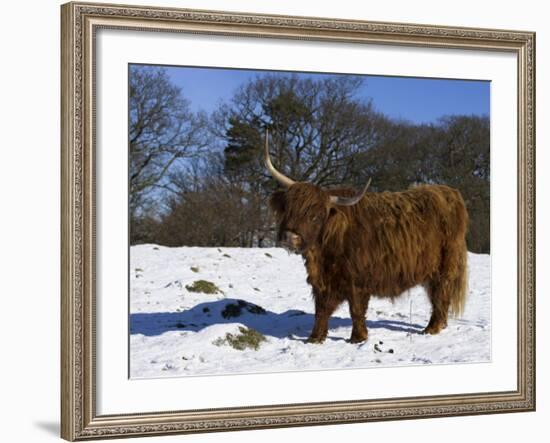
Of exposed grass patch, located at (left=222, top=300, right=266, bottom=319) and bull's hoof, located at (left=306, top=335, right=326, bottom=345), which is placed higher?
exposed grass patch, located at (left=222, top=300, right=266, bottom=319)

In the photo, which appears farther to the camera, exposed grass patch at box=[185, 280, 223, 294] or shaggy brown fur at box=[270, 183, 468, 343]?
shaggy brown fur at box=[270, 183, 468, 343]

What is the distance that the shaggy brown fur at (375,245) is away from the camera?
7586 mm

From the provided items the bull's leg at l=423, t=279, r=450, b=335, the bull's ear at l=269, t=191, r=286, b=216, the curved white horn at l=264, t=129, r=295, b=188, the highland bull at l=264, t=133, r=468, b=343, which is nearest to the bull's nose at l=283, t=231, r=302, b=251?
the highland bull at l=264, t=133, r=468, b=343

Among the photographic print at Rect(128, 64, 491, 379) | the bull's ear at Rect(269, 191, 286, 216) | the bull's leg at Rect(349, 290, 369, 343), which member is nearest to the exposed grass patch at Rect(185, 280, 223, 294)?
the photographic print at Rect(128, 64, 491, 379)

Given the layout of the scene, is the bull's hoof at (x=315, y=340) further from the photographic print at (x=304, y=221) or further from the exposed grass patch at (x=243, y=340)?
the exposed grass patch at (x=243, y=340)

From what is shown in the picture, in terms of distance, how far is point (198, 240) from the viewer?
285 inches

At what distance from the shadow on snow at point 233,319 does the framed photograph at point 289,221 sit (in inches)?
0.5

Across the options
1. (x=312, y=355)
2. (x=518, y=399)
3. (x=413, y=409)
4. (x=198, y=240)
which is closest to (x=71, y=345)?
(x=198, y=240)

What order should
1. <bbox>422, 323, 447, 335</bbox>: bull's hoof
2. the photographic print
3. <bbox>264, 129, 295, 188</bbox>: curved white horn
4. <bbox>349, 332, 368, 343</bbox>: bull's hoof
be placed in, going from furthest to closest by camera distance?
<bbox>422, 323, 447, 335</bbox>: bull's hoof < <bbox>349, 332, 368, 343</bbox>: bull's hoof < <bbox>264, 129, 295, 188</bbox>: curved white horn < the photographic print

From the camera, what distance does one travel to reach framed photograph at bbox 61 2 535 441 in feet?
22.5

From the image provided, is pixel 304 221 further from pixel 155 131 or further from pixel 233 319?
pixel 155 131

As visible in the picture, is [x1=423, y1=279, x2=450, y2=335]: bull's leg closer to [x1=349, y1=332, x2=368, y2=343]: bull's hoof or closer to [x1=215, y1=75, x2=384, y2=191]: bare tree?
[x1=349, y1=332, x2=368, y2=343]: bull's hoof

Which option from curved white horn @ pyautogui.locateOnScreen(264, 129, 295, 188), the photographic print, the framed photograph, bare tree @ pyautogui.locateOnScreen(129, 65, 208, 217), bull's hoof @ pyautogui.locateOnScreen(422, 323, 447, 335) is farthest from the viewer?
bull's hoof @ pyautogui.locateOnScreen(422, 323, 447, 335)

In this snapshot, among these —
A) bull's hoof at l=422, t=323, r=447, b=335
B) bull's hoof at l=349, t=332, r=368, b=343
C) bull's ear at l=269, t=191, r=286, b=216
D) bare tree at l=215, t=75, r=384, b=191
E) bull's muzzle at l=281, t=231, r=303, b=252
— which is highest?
bare tree at l=215, t=75, r=384, b=191
